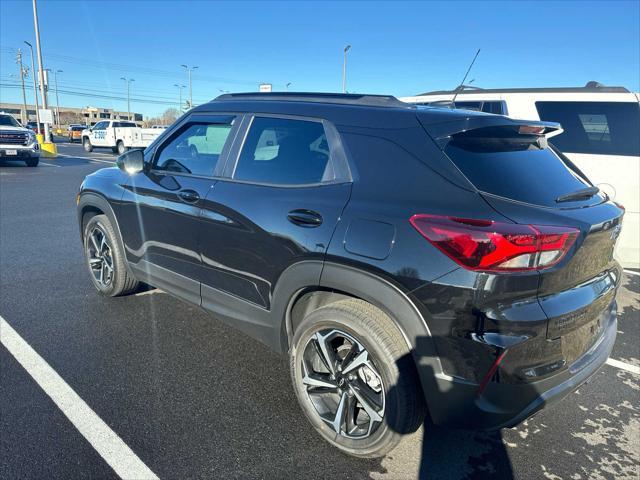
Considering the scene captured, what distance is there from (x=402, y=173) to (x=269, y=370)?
174cm

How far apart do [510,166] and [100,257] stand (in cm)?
365

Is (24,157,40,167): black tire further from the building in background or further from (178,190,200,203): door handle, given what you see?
the building in background

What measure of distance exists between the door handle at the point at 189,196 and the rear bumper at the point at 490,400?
1.84m

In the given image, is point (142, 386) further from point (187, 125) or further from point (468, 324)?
point (468, 324)

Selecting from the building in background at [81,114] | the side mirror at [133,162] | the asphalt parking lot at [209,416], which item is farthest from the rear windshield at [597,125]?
the building in background at [81,114]

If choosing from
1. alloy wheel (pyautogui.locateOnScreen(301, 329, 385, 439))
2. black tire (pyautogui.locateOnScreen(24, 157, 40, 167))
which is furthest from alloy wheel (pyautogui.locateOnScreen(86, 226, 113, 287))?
black tire (pyautogui.locateOnScreen(24, 157, 40, 167))

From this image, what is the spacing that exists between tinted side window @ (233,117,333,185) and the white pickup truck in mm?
22496

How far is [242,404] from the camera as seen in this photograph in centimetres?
277

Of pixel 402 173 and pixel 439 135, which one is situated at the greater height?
pixel 439 135

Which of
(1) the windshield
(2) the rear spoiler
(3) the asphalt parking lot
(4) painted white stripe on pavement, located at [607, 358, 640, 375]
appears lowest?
(4) painted white stripe on pavement, located at [607, 358, 640, 375]

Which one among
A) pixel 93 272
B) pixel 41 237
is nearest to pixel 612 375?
pixel 93 272

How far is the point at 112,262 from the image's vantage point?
4055mm

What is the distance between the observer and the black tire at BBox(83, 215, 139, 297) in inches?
157

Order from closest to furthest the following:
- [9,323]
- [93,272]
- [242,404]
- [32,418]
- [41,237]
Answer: [32,418]
[242,404]
[9,323]
[93,272]
[41,237]
